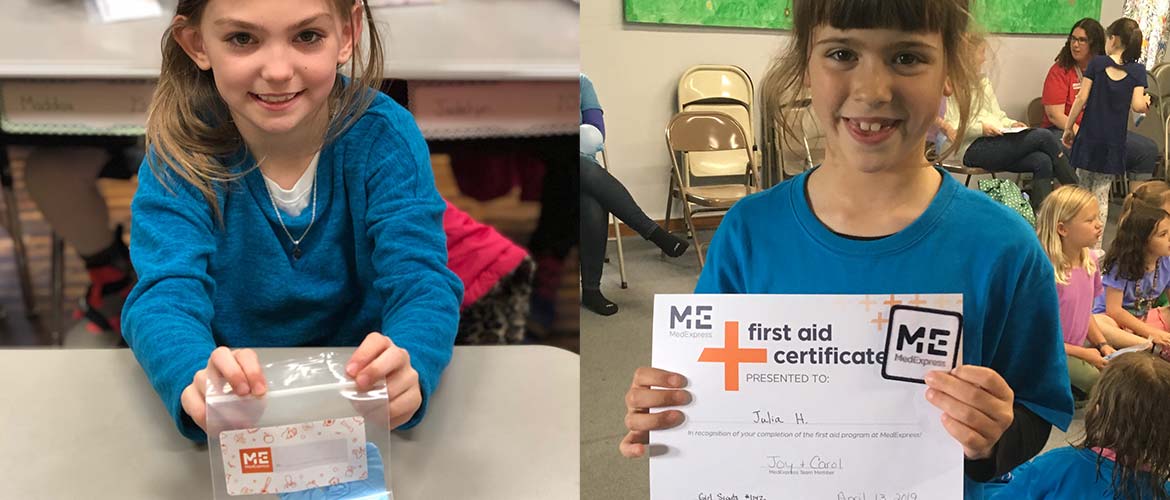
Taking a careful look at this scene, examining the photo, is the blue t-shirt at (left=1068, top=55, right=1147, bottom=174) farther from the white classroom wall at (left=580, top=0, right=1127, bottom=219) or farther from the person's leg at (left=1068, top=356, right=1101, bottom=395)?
the person's leg at (left=1068, top=356, right=1101, bottom=395)

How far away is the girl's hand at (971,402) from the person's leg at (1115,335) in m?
0.20

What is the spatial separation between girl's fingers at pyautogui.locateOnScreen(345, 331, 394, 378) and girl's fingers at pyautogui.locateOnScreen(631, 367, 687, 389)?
0.26 m

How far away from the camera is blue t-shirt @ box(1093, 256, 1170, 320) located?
0.89 metres

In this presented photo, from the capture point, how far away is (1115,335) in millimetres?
880

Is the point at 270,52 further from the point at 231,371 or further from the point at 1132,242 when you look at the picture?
the point at 1132,242

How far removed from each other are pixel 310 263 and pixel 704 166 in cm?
45

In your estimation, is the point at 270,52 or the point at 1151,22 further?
the point at 1151,22

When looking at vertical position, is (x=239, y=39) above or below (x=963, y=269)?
above

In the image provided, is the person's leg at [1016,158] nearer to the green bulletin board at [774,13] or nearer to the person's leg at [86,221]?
the green bulletin board at [774,13]

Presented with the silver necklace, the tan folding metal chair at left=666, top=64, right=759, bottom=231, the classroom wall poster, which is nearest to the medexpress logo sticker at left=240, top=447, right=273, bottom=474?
the silver necklace

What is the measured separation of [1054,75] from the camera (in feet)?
2.66

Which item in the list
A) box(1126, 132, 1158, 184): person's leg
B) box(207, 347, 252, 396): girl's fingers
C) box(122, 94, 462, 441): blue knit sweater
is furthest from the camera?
box(1126, 132, 1158, 184): person's leg

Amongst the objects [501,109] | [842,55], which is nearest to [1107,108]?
[842,55]

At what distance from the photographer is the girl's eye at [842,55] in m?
0.70
